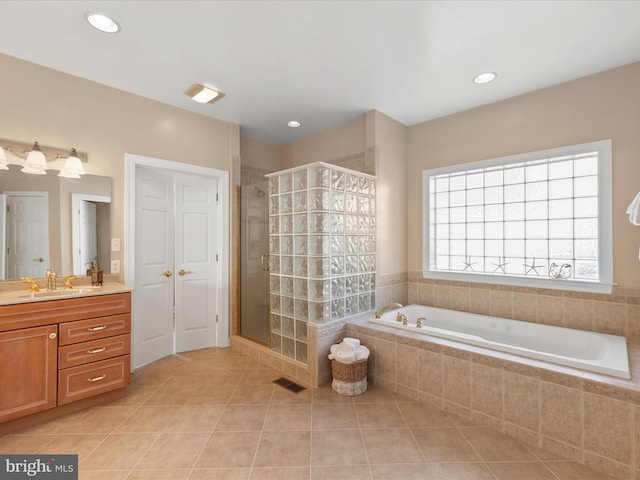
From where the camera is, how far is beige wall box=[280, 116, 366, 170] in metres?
3.42

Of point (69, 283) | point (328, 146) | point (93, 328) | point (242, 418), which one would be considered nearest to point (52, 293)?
point (69, 283)

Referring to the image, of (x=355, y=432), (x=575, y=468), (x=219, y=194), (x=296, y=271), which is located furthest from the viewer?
(x=219, y=194)

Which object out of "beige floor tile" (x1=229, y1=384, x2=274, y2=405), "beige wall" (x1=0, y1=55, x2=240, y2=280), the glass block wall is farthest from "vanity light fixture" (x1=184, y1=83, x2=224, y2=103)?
"beige floor tile" (x1=229, y1=384, x2=274, y2=405)

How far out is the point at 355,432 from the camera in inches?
75.4

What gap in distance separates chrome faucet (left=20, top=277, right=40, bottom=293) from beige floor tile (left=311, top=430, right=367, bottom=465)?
2.25m

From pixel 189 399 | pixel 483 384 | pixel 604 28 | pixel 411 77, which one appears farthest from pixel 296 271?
pixel 604 28

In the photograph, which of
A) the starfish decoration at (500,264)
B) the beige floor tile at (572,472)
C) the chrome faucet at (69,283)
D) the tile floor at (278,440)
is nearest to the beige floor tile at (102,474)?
the tile floor at (278,440)

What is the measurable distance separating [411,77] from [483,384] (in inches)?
95.9

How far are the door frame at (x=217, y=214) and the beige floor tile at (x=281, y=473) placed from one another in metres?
1.95

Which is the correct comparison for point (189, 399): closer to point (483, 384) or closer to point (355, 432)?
point (355, 432)

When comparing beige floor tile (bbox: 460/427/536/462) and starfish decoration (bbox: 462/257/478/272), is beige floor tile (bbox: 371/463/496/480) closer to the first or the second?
beige floor tile (bbox: 460/427/536/462)

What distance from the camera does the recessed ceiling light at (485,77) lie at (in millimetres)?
2459

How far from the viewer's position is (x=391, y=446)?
178 centimetres

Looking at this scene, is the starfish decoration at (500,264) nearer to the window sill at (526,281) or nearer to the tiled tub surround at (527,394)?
the window sill at (526,281)
